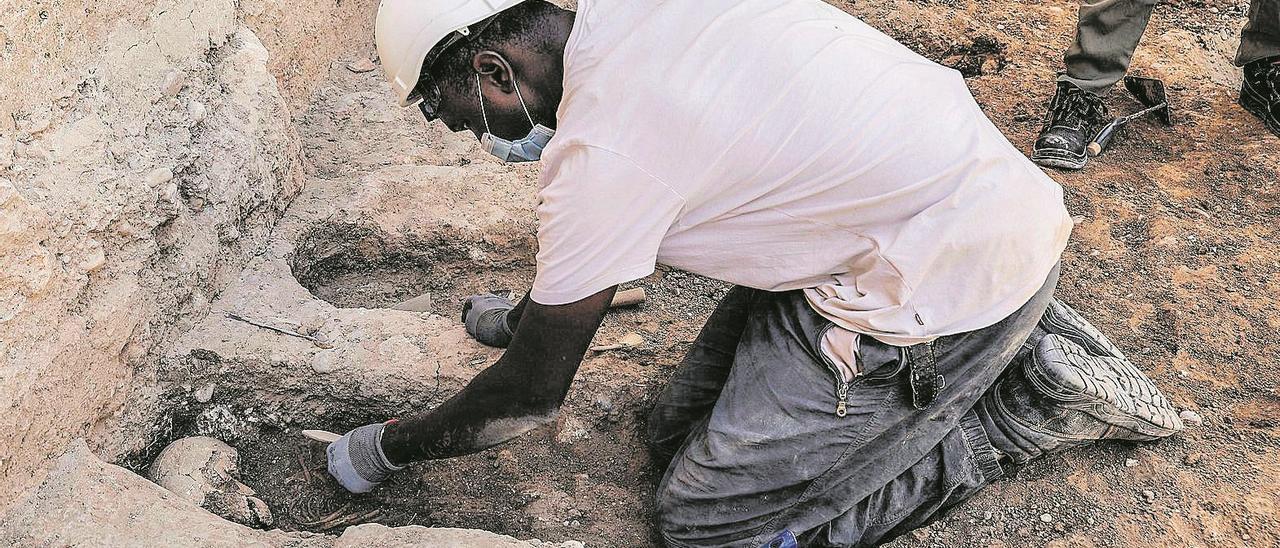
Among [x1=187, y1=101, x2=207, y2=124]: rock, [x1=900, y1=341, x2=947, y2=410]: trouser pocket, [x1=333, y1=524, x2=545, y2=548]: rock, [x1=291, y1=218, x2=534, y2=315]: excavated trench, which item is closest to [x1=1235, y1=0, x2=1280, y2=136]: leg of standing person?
[x1=900, y1=341, x2=947, y2=410]: trouser pocket

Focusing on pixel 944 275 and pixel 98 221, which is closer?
pixel 944 275

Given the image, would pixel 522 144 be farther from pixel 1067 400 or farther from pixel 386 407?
pixel 1067 400

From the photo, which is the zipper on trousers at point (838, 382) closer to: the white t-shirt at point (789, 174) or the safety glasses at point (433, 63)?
the white t-shirt at point (789, 174)

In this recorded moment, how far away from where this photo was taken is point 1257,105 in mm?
3592

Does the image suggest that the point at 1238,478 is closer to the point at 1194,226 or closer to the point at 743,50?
the point at 1194,226

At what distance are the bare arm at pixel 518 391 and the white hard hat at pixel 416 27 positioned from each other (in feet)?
1.44

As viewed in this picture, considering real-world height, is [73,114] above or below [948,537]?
above

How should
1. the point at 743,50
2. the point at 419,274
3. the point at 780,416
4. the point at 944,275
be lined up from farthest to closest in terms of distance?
the point at 419,274, the point at 780,416, the point at 944,275, the point at 743,50

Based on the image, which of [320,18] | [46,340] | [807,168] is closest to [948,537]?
[807,168]

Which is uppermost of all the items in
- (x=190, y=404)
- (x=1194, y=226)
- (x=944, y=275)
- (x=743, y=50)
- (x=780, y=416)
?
(x=743, y=50)

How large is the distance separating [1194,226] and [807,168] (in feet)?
6.40

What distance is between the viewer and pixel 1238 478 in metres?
2.17

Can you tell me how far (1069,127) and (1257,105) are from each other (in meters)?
0.76

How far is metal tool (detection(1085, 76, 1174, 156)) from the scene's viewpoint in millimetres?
3447
